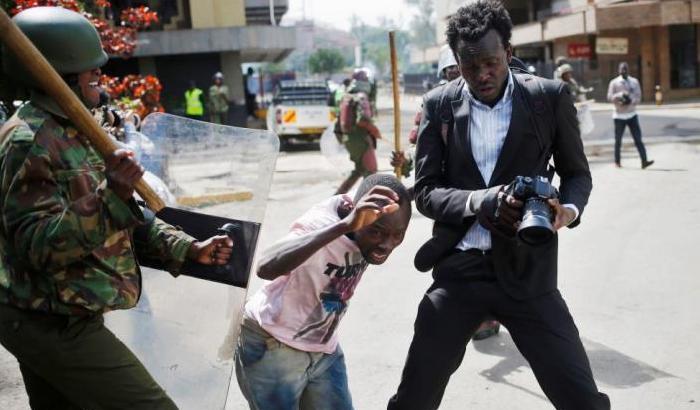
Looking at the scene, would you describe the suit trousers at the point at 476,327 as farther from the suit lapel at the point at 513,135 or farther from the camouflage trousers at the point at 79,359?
the camouflage trousers at the point at 79,359

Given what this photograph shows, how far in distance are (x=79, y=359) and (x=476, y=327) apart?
1381 millimetres

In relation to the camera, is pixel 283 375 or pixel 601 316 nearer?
pixel 283 375

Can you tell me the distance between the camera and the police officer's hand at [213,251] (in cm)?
285

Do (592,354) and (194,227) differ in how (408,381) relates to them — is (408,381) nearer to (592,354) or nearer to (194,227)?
(194,227)

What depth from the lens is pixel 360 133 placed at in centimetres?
998

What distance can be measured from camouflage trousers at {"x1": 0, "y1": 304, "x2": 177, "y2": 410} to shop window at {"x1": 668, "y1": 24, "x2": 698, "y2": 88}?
32600 mm

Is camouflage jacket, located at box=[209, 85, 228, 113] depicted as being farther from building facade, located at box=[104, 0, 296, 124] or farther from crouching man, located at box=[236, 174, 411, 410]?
crouching man, located at box=[236, 174, 411, 410]

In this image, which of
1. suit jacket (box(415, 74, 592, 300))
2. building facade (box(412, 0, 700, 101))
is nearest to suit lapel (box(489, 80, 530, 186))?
suit jacket (box(415, 74, 592, 300))

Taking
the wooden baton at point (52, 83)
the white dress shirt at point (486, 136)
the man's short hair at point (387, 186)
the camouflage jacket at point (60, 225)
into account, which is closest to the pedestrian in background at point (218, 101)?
the white dress shirt at point (486, 136)

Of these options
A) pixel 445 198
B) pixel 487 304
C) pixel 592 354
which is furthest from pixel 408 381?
pixel 592 354

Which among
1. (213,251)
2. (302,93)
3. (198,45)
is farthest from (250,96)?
(213,251)

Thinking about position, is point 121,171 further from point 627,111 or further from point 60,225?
point 627,111


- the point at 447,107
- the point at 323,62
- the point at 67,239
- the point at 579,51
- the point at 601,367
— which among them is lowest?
the point at 601,367

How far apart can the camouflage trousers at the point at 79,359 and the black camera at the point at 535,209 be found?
1.21 metres
